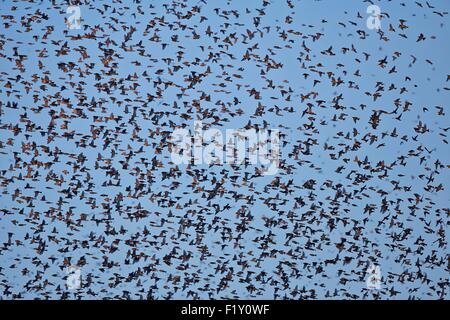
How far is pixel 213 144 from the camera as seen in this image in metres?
9.95

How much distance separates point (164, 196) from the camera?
9.96 m

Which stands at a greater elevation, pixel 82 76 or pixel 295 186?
pixel 82 76

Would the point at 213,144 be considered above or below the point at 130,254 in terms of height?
above

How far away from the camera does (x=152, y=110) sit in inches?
396
